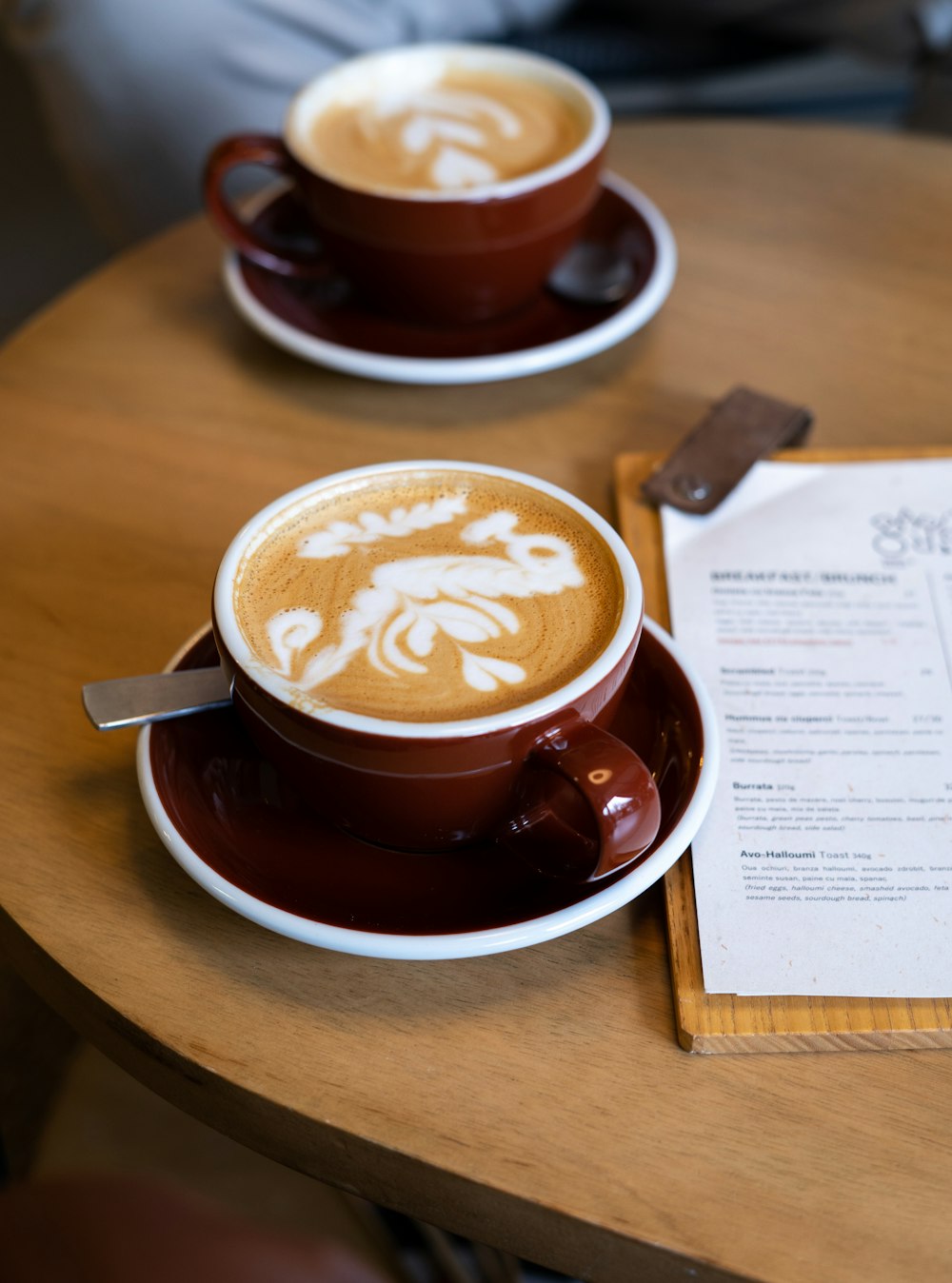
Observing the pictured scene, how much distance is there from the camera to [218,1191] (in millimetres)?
711

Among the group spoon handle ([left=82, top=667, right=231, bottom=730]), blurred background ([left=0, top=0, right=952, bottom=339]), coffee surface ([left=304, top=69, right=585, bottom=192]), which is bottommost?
blurred background ([left=0, top=0, right=952, bottom=339])

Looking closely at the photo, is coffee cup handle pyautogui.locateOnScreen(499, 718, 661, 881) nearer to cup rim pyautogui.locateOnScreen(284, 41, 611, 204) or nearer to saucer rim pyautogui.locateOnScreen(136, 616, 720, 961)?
saucer rim pyautogui.locateOnScreen(136, 616, 720, 961)

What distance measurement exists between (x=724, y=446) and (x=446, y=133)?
29cm

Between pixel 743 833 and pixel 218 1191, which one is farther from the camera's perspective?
pixel 218 1191

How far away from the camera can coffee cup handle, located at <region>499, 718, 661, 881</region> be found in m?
0.42

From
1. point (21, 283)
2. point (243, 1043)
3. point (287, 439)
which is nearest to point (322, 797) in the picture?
point (243, 1043)

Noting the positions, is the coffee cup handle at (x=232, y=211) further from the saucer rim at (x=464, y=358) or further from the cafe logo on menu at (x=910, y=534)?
the cafe logo on menu at (x=910, y=534)

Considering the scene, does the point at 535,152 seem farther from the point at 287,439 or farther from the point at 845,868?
the point at 845,868

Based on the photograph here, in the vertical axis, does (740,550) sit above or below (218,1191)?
above

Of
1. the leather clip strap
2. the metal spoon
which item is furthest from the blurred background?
the leather clip strap

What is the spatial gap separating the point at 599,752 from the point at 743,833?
0.36 feet

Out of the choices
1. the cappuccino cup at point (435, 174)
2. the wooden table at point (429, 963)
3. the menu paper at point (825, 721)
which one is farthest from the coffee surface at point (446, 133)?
the menu paper at point (825, 721)

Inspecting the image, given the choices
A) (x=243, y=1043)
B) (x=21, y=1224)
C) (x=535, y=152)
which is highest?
(x=535, y=152)

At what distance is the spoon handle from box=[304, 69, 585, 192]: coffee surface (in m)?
0.36
